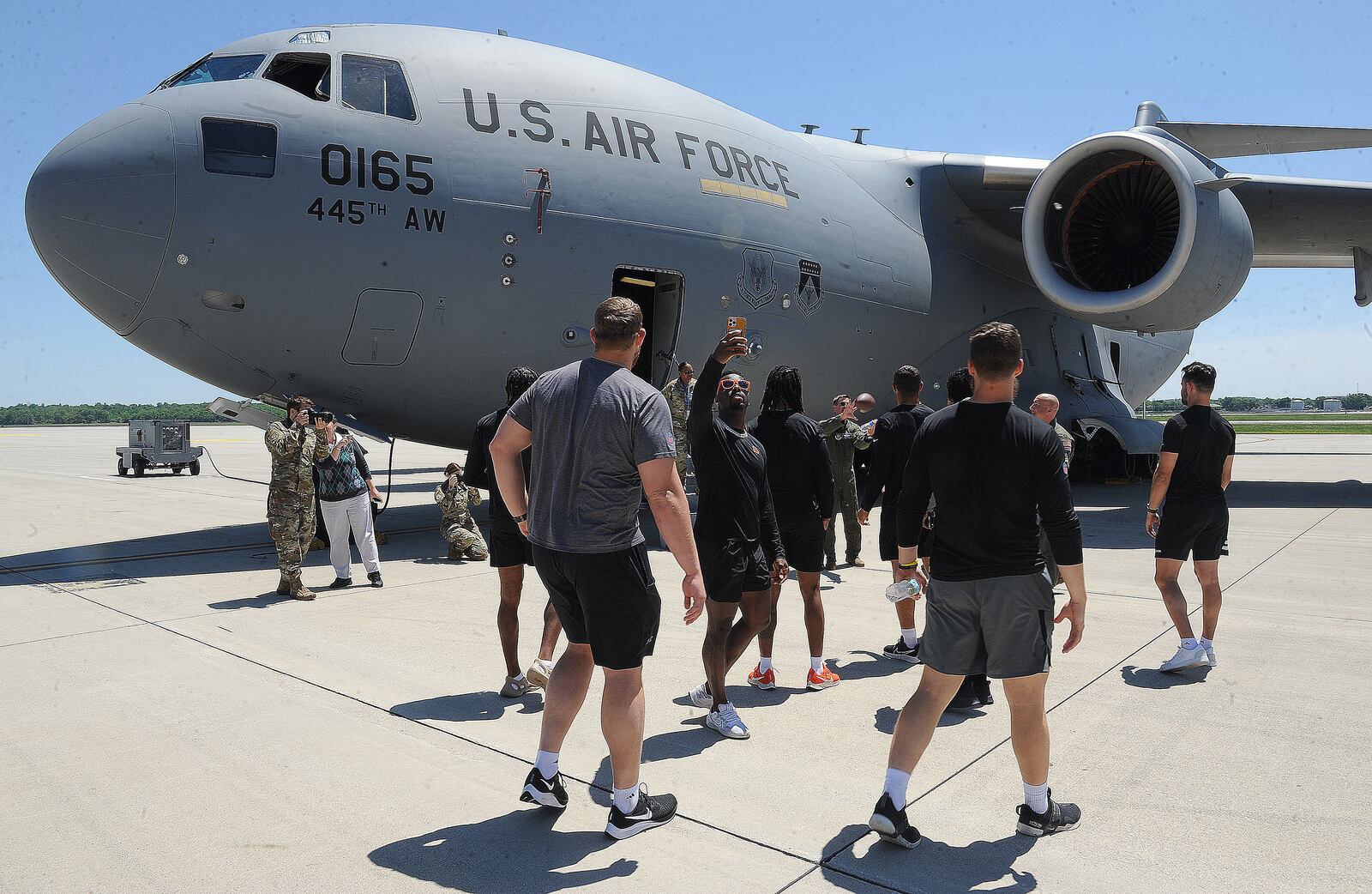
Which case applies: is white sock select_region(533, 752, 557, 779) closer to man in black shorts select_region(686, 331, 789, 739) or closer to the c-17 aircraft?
man in black shorts select_region(686, 331, 789, 739)

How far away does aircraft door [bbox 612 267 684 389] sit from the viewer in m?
9.93

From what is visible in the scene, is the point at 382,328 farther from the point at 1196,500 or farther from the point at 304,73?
the point at 1196,500

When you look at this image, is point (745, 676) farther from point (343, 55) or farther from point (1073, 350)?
point (1073, 350)

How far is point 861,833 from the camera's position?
10.8ft

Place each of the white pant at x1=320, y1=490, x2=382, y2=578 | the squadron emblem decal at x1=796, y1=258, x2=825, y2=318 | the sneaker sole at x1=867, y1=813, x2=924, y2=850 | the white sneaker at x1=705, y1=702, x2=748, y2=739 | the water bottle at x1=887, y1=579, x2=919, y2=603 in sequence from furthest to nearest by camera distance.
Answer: the squadron emblem decal at x1=796, y1=258, x2=825, y2=318
the white pant at x1=320, y1=490, x2=382, y2=578
the white sneaker at x1=705, y1=702, x2=748, y2=739
the water bottle at x1=887, y1=579, x2=919, y2=603
the sneaker sole at x1=867, y1=813, x2=924, y2=850

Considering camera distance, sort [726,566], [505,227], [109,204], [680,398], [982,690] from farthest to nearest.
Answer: [680,398] < [505,227] < [109,204] < [982,690] < [726,566]

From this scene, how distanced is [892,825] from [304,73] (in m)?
8.00

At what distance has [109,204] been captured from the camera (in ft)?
23.7

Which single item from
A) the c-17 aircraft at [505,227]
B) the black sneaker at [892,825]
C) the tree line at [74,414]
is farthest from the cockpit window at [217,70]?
the tree line at [74,414]

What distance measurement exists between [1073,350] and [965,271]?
3.27m

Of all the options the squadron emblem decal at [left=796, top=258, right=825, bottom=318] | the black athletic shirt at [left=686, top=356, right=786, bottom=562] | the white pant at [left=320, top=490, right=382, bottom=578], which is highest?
the squadron emblem decal at [left=796, top=258, right=825, bottom=318]

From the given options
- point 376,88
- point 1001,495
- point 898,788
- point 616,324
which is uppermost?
point 376,88

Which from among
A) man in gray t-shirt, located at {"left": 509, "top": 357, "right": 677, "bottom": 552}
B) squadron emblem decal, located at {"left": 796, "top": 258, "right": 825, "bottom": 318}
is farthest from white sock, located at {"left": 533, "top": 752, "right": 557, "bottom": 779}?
squadron emblem decal, located at {"left": 796, "top": 258, "right": 825, "bottom": 318}

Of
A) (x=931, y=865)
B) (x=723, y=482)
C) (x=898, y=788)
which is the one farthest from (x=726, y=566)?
(x=931, y=865)
